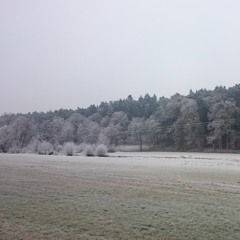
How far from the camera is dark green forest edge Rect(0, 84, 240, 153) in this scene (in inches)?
4119

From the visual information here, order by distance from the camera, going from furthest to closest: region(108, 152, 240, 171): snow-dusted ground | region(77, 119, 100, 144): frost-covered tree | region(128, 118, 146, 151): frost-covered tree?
region(77, 119, 100, 144): frost-covered tree < region(128, 118, 146, 151): frost-covered tree < region(108, 152, 240, 171): snow-dusted ground

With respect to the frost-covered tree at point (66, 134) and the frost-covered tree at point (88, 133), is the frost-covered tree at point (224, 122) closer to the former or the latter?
the frost-covered tree at point (88, 133)

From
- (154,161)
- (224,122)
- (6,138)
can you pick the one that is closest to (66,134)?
(6,138)

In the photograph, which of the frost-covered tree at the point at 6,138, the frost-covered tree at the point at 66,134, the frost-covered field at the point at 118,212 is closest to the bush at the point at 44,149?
the frost-covered tree at the point at 6,138

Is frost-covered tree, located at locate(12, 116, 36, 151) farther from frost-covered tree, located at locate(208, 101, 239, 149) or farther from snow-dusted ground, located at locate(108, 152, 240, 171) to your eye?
snow-dusted ground, located at locate(108, 152, 240, 171)

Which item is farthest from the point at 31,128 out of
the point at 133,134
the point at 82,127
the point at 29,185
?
the point at 29,185

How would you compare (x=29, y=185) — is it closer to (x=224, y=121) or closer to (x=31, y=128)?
(x=224, y=121)

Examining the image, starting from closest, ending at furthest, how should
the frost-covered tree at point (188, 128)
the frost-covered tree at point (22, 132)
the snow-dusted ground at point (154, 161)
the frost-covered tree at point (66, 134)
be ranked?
the snow-dusted ground at point (154, 161)
the frost-covered tree at point (188, 128)
the frost-covered tree at point (22, 132)
the frost-covered tree at point (66, 134)

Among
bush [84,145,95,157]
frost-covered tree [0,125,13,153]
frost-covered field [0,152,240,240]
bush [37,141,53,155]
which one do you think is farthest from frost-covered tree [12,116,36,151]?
frost-covered field [0,152,240,240]

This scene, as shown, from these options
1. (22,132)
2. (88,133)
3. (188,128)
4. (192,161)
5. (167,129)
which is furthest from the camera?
(88,133)

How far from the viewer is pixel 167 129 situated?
125 meters

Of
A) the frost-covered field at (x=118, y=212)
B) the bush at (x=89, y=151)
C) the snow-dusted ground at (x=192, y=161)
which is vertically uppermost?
the bush at (x=89, y=151)

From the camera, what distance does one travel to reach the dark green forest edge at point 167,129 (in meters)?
105

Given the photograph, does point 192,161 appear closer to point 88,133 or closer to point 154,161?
point 154,161
